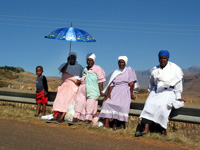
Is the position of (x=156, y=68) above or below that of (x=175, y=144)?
above

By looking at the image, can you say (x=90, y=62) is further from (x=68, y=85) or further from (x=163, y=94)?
(x=163, y=94)

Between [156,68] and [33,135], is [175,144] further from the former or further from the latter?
[33,135]

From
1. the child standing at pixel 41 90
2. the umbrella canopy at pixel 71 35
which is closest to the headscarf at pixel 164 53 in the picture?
the umbrella canopy at pixel 71 35

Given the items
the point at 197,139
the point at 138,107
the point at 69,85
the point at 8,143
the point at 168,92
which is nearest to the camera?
the point at 8,143

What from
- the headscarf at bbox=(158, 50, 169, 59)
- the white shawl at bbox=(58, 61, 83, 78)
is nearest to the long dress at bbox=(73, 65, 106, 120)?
the white shawl at bbox=(58, 61, 83, 78)

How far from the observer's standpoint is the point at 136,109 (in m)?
7.73

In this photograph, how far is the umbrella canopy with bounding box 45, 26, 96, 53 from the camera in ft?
27.5

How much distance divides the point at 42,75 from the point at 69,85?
1.06 m

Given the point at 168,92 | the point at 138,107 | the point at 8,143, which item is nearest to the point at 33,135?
the point at 8,143

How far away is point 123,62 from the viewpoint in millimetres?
7980

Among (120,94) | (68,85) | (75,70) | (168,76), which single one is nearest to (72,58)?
(75,70)

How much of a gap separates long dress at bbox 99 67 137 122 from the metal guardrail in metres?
0.27

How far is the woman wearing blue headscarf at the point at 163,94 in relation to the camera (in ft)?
22.6

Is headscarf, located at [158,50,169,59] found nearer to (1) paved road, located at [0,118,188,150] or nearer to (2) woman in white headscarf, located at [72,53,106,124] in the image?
(2) woman in white headscarf, located at [72,53,106,124]
